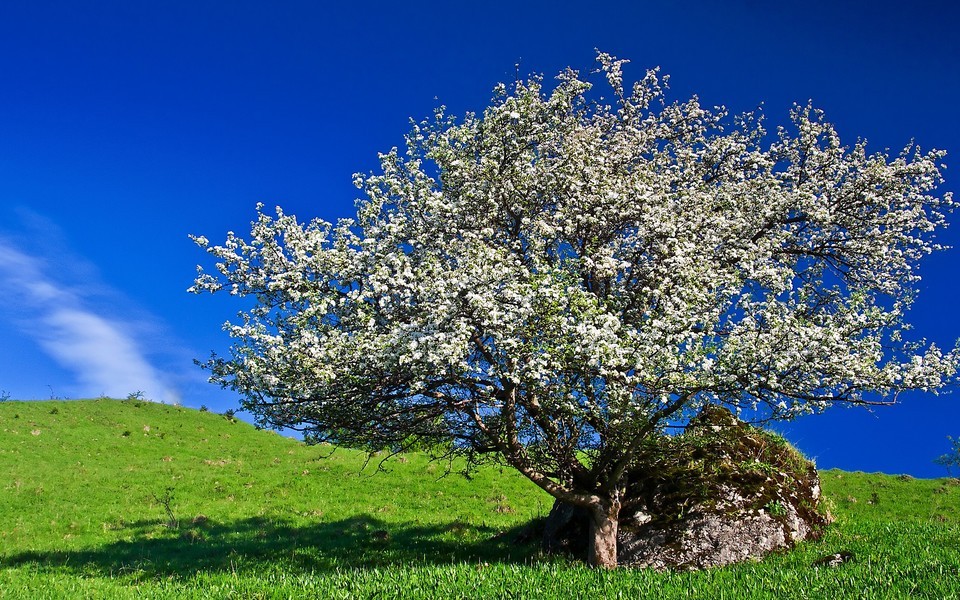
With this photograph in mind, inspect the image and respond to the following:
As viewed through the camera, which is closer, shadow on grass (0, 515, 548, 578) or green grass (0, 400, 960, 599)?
green grass (0, 400, 960, 599)

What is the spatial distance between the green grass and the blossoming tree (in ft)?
12.2

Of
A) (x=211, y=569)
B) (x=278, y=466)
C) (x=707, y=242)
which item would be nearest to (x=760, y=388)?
(x=707, y=242)

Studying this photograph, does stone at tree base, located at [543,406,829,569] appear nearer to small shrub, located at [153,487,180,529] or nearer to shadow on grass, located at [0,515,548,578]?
shadow on grass, located at [0,515,548,578]

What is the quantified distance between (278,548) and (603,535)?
12058 millimetres

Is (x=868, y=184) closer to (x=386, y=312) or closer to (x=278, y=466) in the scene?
(x=386, y=312)

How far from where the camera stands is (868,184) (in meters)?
23.0

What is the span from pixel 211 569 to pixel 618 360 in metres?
14.2

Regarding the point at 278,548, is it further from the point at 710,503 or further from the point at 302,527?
the point at 710,503

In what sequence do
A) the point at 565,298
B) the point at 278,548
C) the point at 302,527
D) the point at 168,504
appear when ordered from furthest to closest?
the point at 168,504 < the point at 302,527 < the point at 278,548 < the point at 565,298

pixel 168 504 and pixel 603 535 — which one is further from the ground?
pixel 168 504

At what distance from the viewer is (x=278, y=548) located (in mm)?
22938

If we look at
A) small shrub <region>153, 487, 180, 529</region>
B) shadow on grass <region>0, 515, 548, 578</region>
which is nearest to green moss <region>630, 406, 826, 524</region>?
shadow on grass <region>0, 515, 548, 578</region>

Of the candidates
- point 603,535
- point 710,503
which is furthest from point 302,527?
point 710,503

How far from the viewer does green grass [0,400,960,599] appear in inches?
484
